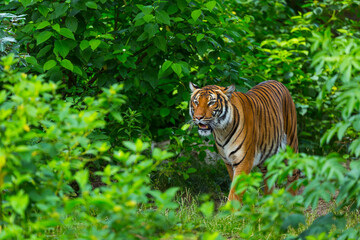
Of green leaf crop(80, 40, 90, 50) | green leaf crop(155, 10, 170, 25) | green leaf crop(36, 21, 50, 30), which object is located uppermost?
green leaf crop(155, 10, 170, 25)

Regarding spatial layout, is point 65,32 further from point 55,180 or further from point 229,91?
point 55,180

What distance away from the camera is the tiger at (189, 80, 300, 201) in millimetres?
4359

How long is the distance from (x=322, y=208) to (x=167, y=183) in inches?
66.5

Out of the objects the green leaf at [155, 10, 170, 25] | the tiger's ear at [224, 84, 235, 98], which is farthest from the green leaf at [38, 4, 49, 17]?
the tiger's ear at [224, 84, 235, 98]

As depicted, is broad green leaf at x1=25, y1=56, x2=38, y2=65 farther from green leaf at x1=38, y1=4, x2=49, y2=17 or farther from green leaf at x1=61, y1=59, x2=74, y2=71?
green leaf at x1=38, y1=4, x2=49, y2=17

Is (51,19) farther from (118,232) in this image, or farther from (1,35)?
(118,232)

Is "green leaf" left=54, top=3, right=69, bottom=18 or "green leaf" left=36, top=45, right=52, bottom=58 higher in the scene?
"green leaf" left=54, top=3, right=69, bottom=18

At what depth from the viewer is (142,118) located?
584 centimetres

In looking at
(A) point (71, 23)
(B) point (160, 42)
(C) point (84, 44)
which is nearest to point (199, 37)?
(B) point (160, 42)

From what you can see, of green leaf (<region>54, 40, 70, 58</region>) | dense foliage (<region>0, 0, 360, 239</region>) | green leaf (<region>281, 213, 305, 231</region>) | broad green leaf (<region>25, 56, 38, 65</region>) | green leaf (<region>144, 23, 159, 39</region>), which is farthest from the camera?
green leaf (<region>54, 40, 70, 58</region>)

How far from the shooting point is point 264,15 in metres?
7.57

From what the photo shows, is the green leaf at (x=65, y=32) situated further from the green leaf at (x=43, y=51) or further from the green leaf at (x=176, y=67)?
the green leaf at (x=176, y=67)

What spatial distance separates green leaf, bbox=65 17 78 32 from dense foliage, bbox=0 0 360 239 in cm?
3

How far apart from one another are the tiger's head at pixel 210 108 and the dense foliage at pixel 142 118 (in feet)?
1.09
